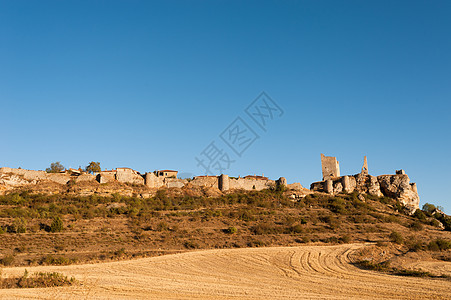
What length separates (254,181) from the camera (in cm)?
5162

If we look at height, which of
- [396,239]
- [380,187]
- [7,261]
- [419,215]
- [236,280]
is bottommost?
[236,280]

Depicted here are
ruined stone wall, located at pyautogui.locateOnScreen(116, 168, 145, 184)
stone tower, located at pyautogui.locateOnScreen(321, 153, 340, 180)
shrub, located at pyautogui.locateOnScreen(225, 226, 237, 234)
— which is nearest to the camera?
shrub, located at pyautogui.locateOnScreen(225, 226, 237, 234)

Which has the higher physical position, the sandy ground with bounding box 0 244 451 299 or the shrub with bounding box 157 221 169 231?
the shrub with bounding box 157 221 169 231

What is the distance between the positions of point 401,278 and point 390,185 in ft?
117

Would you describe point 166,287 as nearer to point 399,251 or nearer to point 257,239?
point 257,239

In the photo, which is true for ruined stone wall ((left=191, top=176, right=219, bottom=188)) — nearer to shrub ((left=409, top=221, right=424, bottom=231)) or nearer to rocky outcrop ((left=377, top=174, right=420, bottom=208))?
rocky outcrop ((left=377, top=174, right=420, bottom=208))

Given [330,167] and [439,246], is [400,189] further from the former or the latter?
[439,246]

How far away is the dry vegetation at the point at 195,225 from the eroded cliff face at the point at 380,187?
1.93 m

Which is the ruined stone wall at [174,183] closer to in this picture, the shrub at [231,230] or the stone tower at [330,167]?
the shrub at [231,230]

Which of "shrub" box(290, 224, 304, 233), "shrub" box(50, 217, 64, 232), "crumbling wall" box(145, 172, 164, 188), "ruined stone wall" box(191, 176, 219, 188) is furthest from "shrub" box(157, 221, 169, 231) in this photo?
"ruined stone wall" box(191, 176, 219, 188)

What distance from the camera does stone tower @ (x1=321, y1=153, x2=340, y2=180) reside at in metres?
54.3

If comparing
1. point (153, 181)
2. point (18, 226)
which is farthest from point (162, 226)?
point (153, 181)

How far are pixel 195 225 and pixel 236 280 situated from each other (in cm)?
1812

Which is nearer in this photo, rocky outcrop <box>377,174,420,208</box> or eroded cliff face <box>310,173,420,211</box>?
rocky outcrop <box>377,174,420,208</box>
